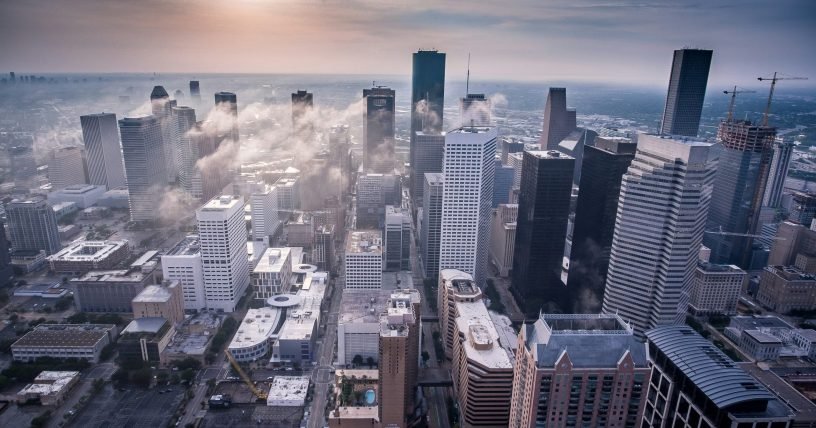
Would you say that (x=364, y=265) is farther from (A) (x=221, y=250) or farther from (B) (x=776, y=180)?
(B) (x=776, y=180)

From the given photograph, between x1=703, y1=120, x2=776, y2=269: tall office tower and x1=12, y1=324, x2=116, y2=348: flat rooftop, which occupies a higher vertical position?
x1=703, y1=120, x2=776, y2=269: tall office tower

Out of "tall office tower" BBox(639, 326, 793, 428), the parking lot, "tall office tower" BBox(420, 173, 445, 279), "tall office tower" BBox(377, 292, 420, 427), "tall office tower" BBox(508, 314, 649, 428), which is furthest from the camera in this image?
"tall office tower" BBox(420, 173, 445, 279)

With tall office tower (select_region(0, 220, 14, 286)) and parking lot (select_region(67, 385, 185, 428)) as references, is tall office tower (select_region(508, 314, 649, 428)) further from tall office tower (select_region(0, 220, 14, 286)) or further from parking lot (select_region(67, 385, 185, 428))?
tall office tower (select_region(0, 220, 14, 286))

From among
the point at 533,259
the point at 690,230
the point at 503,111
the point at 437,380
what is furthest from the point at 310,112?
the point at 690,230

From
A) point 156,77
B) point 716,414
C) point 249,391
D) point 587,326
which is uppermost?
point 156,77

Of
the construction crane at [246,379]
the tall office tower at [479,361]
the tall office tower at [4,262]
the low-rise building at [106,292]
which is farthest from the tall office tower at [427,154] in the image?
the tall office tower at [4,262]

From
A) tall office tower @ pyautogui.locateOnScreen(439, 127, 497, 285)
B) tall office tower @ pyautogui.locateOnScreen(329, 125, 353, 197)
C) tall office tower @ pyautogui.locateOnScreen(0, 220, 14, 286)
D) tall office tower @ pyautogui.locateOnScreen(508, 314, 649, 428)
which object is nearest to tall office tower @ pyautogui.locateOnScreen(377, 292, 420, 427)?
tall office tower @ pyautogui.locateOnScreen(508, 314, 649, 428)

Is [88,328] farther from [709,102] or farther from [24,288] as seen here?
[709,102]
